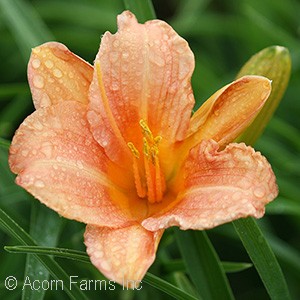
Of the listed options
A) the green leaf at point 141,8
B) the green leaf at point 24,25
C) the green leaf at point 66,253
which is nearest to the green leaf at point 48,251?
the green leaf at point 66,253

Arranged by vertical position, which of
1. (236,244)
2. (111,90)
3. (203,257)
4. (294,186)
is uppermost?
(111,90)

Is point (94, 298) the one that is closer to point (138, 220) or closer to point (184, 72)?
point (138, 220)

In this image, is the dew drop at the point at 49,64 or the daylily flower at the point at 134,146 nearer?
the daylily flower at the point at 134,146

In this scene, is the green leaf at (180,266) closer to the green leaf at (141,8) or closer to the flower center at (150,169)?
the flower center at (150,169)

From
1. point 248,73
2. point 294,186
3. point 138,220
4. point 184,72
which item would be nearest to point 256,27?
point 294,186

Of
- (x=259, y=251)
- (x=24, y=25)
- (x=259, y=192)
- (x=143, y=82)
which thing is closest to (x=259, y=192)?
(x=259, y=192)

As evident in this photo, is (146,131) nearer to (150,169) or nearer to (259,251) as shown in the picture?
(150,169)

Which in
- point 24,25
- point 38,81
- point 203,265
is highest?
point 38,81
